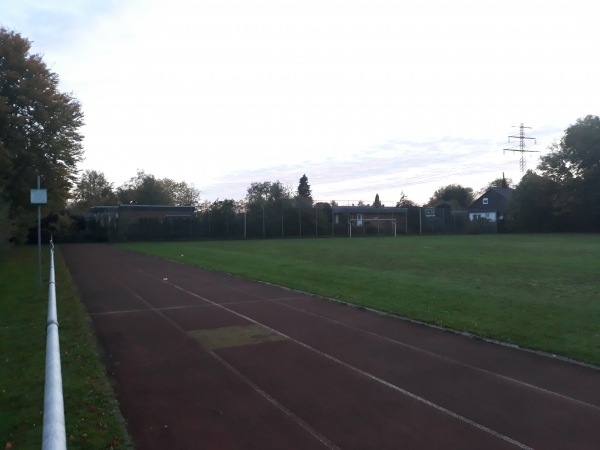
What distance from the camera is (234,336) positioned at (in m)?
9.75

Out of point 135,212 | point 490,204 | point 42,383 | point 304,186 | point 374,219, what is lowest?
point 42,383

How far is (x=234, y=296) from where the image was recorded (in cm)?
1461

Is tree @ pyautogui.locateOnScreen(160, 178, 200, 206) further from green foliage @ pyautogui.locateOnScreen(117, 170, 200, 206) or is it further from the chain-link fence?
the chain-link fence

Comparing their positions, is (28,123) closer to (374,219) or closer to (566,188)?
(374,219)

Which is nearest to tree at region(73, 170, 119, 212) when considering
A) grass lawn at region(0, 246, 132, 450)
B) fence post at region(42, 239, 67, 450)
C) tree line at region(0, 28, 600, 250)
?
tree line at region(0, 28, 600, 250)

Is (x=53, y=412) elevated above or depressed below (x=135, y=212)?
below

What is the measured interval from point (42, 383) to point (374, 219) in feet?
206

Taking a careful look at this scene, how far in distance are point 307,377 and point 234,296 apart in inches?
299

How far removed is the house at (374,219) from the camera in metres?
66.4

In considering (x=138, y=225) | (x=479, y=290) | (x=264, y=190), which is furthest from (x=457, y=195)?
(x=479, y=290)

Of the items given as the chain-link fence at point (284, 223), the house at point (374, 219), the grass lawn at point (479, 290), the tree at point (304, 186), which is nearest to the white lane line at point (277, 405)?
the grass lawn at point (479, 290)

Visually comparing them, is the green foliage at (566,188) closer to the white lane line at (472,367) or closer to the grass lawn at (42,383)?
the white lane line at (472,367)

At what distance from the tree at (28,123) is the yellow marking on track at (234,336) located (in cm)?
2240

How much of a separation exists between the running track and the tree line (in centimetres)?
1725
